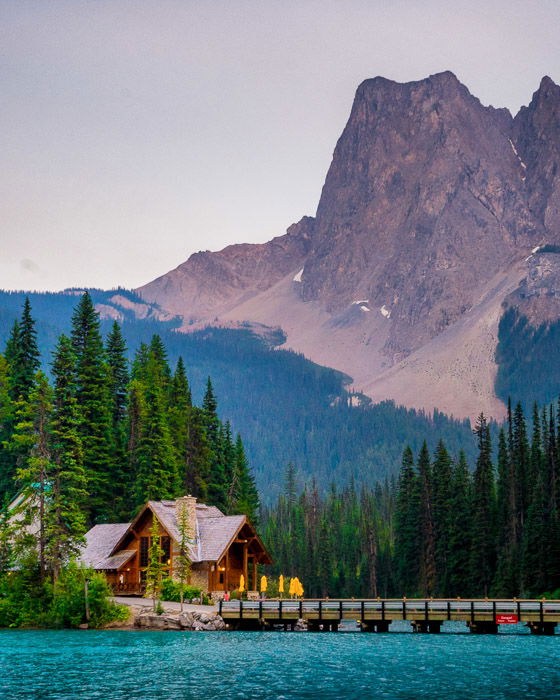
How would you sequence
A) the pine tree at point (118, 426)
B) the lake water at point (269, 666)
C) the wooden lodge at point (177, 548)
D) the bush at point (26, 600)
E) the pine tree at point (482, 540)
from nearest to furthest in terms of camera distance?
the lake water at point (269, 666), the bush at point (26, 600), the wooden lodge at point (177, 548), the pine tree at point (118, 426), the pine tree at point (482, 540)

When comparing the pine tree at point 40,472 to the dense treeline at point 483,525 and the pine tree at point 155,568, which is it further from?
the dense treeline at point 483,525

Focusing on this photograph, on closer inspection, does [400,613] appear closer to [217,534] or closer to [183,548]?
[183,548]

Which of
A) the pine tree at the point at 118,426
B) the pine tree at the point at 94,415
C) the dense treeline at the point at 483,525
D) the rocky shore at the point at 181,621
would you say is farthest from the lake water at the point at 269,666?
the dense treeline at the point at 483,525

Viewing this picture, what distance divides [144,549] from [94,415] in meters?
16.1

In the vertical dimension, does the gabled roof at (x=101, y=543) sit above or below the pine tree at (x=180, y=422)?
below

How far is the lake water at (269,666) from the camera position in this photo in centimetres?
4309

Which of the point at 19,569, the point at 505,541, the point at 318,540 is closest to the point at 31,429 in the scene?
the point at 19,569

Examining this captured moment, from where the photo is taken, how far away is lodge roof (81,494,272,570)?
82.4 m

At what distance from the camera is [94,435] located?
96000mm

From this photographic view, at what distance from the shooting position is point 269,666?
50.6m

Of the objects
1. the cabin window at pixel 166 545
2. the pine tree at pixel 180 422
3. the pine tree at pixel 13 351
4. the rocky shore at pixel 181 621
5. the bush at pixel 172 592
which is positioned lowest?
the rocky shore at pixel 181 621

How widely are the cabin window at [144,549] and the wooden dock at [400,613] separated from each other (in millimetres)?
15159

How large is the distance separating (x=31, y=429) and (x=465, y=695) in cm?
4741

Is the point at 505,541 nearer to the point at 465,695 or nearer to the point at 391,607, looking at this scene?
the point at 391,607
